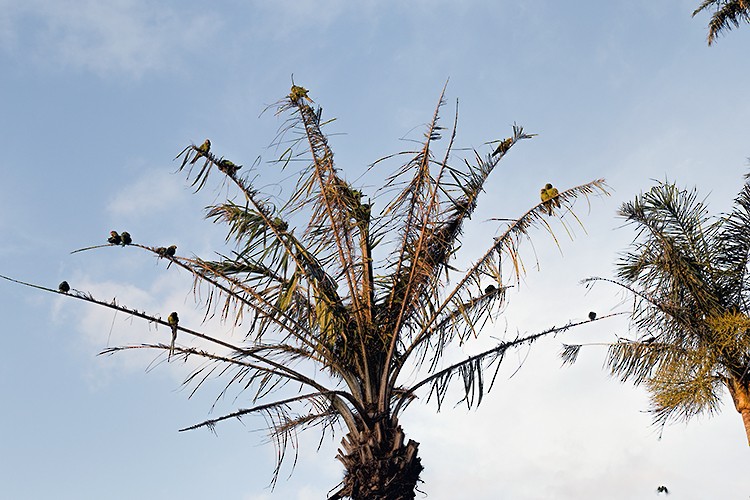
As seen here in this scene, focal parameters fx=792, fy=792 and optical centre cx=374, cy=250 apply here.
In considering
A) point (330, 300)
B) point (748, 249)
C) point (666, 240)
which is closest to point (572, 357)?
point (666, 240)

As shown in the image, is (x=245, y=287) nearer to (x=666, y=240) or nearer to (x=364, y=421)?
(x=364, y=421)

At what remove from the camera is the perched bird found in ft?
31.7

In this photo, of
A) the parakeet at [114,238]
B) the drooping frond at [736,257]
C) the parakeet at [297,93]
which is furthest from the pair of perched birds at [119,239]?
the drooping frond at [736,257]

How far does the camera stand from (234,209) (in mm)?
9641

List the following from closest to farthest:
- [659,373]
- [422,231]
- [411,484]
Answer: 1. [411,484]
2. [422,231]
3. [659,373]

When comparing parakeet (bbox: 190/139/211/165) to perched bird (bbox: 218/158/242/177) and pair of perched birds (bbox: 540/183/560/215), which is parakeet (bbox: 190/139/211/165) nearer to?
perched bird (bbox: 218/158/242/177)

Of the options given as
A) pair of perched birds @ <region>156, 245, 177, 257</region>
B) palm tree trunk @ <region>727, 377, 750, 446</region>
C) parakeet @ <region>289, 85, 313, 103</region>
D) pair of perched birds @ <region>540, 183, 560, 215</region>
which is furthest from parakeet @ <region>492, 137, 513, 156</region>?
palm tree trunk @ <region>727, 377, 750, 446</region>

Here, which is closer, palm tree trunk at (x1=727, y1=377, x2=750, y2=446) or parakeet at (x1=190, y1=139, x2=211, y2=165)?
→ parakeet at (x1=190, y1=139, x2=211, y2=165)

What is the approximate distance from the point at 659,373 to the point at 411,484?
5.82m

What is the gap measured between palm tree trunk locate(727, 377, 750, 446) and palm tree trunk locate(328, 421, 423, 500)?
654cm

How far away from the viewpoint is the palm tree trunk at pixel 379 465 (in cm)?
910

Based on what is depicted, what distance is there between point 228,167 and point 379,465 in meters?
3.99

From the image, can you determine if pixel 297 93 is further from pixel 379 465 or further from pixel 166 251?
pixel 379 465

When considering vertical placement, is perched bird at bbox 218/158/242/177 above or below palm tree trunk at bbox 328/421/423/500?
above
